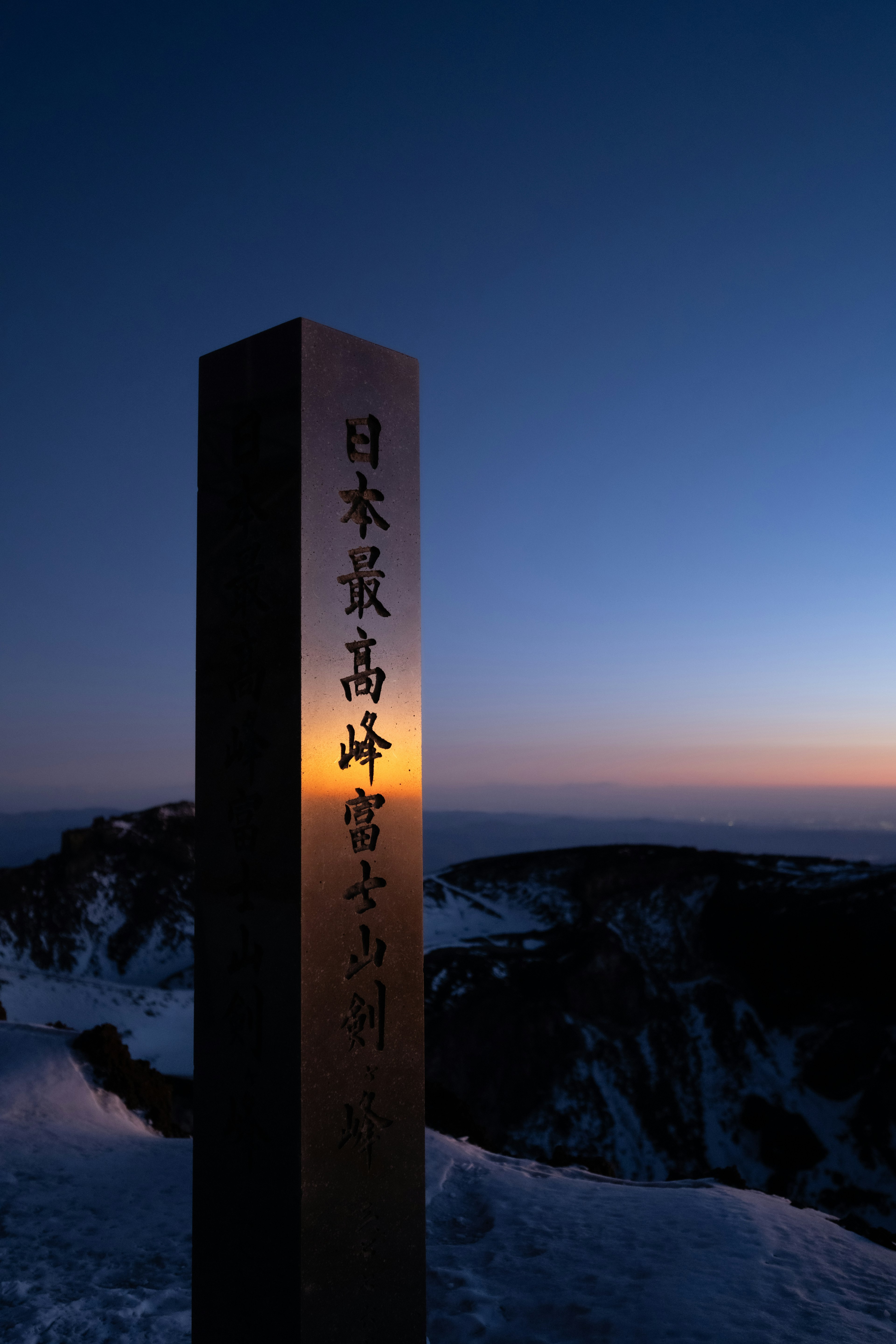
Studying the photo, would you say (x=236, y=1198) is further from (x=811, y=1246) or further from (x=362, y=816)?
(x=811, y=1246)

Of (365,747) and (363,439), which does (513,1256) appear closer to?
(365,747)

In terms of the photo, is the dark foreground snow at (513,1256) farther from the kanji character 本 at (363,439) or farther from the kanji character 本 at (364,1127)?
the kanji character 本 at (363,439)

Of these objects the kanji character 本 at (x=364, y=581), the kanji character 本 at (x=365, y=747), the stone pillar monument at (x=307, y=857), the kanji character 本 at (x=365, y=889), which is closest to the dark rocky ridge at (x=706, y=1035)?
the stone pillar monument at (x=307, y=857)

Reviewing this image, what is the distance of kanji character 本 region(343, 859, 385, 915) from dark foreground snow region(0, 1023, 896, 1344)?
4.43 meters

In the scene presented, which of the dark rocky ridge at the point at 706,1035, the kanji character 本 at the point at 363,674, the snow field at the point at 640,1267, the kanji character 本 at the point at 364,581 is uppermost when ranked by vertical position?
the kanji character 本 at the point at 364,581

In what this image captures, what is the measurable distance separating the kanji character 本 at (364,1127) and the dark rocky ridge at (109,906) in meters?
42.6

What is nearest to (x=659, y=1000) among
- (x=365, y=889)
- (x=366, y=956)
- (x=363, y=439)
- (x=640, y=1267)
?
(x=640, y=1267)

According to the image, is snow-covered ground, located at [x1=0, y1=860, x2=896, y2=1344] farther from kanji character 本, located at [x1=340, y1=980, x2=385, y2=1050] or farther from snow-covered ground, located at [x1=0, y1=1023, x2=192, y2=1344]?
kanji character 本, located at [x1=340, y1=980, x2=385, y2=1050]

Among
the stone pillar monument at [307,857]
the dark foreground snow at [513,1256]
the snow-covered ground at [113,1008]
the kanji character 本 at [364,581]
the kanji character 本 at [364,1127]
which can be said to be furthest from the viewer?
the snow-covered ground at [113,1008]

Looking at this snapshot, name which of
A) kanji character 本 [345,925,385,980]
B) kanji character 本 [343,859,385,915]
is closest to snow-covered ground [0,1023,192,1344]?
kanji character 本 [345,925,385,980]

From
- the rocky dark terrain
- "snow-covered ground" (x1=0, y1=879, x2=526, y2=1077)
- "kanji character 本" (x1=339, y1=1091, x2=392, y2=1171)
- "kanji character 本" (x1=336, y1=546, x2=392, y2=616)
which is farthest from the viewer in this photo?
the rocky dark terrain

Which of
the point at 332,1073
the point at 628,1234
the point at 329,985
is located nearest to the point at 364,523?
the point at 329,985

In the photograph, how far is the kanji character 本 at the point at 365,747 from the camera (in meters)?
4.65

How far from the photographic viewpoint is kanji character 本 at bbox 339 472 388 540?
189 inches
